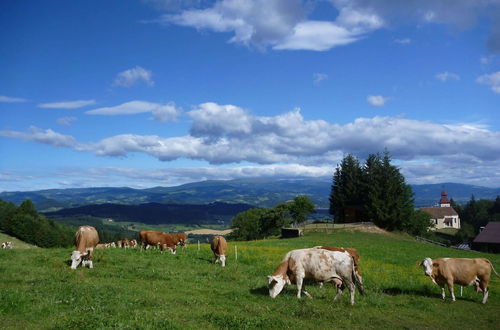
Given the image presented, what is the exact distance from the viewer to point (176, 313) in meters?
12.9

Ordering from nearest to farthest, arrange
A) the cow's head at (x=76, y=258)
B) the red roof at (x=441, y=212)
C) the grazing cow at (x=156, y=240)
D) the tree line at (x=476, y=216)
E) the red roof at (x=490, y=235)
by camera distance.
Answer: the cow's head at (x=76, y=258)
the grazing cow at (x=156, y=240)
the red roof at (x=490, y=235)
the tree line at (x=476, y=216)
the red roof at (x=441, y=212)

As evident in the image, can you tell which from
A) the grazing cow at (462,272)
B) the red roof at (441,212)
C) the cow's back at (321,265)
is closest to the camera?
the cow's back at (321,265)

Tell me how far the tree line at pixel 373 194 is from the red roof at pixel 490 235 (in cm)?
1308

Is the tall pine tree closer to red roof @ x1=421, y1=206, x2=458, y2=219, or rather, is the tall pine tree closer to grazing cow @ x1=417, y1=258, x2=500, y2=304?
grazing cow @ x1=417, y1=258, x2=500, y2=304

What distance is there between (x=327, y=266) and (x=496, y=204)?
Answer: 160122 mm

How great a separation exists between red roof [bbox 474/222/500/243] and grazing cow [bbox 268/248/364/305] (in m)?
73.4

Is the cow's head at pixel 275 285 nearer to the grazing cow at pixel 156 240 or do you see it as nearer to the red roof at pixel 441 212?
the grazing cow at pixel 156 240

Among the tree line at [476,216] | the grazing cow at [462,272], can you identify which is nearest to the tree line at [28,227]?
the grazing cow at [462,272]

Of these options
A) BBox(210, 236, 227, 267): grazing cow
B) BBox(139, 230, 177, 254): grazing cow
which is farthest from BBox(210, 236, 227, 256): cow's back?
BBox(139, 230, 177, 254): grazing cow

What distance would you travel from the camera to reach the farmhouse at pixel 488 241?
251 ft

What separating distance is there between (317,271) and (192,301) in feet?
16.8

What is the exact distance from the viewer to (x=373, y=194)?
73125 millimetres

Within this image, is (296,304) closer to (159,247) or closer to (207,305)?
(207,305)

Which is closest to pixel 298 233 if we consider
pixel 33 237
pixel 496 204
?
pixel 33 237
